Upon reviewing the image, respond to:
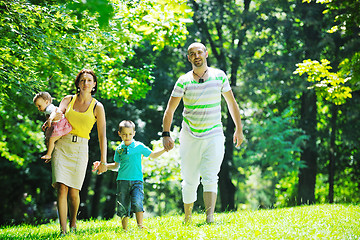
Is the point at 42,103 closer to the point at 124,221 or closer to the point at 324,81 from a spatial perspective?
the point at 124,221

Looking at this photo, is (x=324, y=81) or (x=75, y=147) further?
(x=324, y=81)

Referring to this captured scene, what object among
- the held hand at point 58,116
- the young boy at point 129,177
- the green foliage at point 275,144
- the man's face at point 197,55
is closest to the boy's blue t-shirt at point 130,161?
the young boy at point 129,177

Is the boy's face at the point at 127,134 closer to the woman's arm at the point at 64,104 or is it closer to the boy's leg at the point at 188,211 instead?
the woman's arm at the point at 64,104

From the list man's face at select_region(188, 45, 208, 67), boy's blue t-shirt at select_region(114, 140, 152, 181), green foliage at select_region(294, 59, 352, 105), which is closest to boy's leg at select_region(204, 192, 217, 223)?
boy's blue t-shirt at select_region(114, 140, 152, 181)

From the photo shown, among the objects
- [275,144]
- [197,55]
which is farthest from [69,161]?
[275,144]

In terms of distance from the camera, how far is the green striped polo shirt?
227 inches

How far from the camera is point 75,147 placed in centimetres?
584

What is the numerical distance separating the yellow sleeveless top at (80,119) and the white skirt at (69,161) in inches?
3.2

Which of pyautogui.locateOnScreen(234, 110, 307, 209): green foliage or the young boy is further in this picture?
pyautogui.locateOnScreen(234, 110, 307, 209): green foliage

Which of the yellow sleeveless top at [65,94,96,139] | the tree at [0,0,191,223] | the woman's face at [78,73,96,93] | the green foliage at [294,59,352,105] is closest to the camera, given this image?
the tree at [0,0,191,223]

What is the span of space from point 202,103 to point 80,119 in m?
1.67

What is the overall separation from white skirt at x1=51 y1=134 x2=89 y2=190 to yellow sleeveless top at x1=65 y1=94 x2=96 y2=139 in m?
0.08

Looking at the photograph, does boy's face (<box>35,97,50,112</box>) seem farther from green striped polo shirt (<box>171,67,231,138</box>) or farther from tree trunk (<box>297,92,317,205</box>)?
tree trunk (<box>297,92,317,205</box>)

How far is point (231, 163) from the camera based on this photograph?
70.6ft
